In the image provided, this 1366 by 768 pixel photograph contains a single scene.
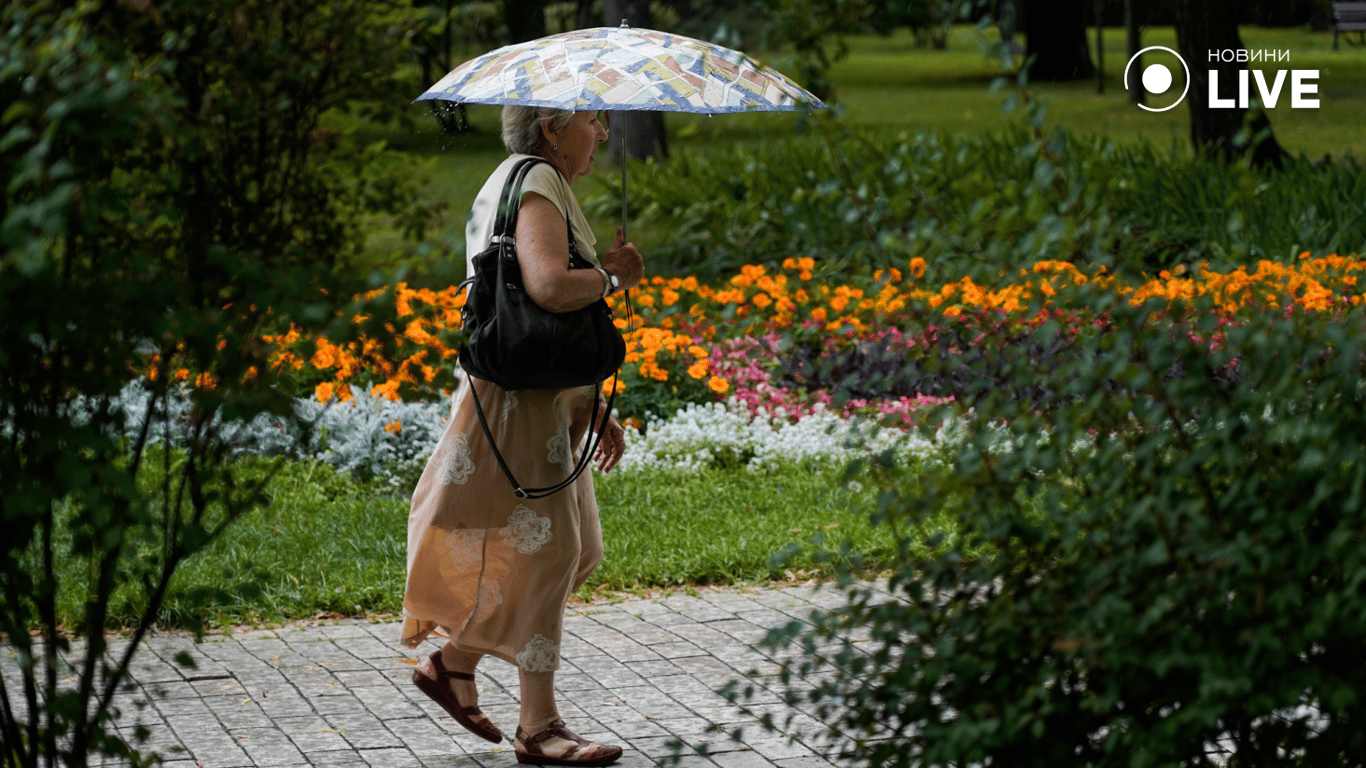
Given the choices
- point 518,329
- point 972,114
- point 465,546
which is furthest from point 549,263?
point 972,114

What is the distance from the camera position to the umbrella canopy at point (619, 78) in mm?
3623

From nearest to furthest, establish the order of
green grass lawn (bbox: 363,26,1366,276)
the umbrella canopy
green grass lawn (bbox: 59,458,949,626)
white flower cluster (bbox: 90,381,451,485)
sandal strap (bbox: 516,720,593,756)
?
the umbrella canopy, sandal strap (bbox: 516,720,593,756), green grass lawn (bbox: 59,458,949,626), white flower cluster (bbox: 90,381,451,485), green grass lawn (bbox: 363,26,1366,276)

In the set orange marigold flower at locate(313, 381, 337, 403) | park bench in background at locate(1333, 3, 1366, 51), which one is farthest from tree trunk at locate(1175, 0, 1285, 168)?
park bench in background at locate(1333, 3, 1366, 51)

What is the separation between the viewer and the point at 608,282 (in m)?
3.66

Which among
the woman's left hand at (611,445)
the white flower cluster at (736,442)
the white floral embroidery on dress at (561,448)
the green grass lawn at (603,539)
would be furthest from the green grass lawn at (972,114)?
the white floral embroidery on dress at (561,448)

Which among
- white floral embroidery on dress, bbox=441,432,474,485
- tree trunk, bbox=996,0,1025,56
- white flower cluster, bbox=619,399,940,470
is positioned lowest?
white flower cluster, bbox=619,399,940,470

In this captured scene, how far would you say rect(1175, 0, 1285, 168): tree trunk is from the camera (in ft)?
39.7

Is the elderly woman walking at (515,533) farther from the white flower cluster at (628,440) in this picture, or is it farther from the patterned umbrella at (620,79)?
the white flower cluster at (628,440)

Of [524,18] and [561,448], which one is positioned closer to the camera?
[561,448]

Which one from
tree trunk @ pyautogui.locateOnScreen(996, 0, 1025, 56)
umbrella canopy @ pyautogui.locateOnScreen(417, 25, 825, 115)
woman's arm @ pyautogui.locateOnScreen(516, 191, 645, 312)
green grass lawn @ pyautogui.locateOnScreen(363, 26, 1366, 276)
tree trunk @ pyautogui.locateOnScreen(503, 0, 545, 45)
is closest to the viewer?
tree trunk @ pyautogui.locateOnScreen(996, 0, 1025, 56)

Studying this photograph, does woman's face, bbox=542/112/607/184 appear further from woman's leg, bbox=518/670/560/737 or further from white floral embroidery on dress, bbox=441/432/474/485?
woman's leg, bbox=518/670/560/737

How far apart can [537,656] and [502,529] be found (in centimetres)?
34

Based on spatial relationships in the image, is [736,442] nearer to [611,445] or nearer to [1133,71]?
[611,445]

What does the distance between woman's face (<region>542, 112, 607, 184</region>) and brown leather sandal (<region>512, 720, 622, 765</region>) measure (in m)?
1.44
